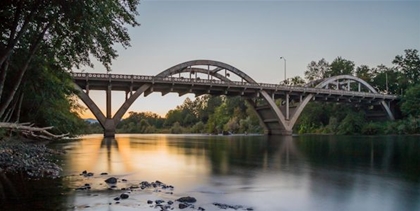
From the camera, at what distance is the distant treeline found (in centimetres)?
7275

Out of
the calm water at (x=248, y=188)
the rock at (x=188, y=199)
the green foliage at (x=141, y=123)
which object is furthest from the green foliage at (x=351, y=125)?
the rock at (x=188, y=199)

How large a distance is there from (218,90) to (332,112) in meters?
36.8

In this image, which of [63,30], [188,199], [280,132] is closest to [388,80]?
[280,132]

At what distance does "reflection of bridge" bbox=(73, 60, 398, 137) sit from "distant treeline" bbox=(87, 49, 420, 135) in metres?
5.18

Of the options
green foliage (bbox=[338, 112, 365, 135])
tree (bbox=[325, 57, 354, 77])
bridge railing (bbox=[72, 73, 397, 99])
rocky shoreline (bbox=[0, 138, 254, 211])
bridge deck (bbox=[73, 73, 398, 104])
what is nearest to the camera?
rocky shoreline (bbox=[0, 138, 254, 211])

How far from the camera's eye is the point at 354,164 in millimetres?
19438

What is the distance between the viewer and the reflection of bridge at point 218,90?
5088 cm

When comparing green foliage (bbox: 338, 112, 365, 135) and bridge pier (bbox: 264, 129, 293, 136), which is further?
green foliage (bbox: 338, 112, 365, 135)

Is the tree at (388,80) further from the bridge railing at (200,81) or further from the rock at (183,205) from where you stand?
the rock at (183,205)

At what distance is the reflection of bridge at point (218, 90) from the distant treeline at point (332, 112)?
17.0 ft

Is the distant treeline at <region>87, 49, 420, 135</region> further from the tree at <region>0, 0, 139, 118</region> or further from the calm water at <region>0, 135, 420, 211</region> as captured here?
the tree at <region>0, 0, 139, 118</region>

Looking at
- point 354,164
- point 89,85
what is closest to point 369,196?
→ point 354,164

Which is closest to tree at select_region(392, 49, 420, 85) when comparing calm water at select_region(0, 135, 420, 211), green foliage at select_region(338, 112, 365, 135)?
green foliage at select_region(338, 112, 365, 135)

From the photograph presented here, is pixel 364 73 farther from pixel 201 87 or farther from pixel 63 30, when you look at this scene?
pixel 63 30
